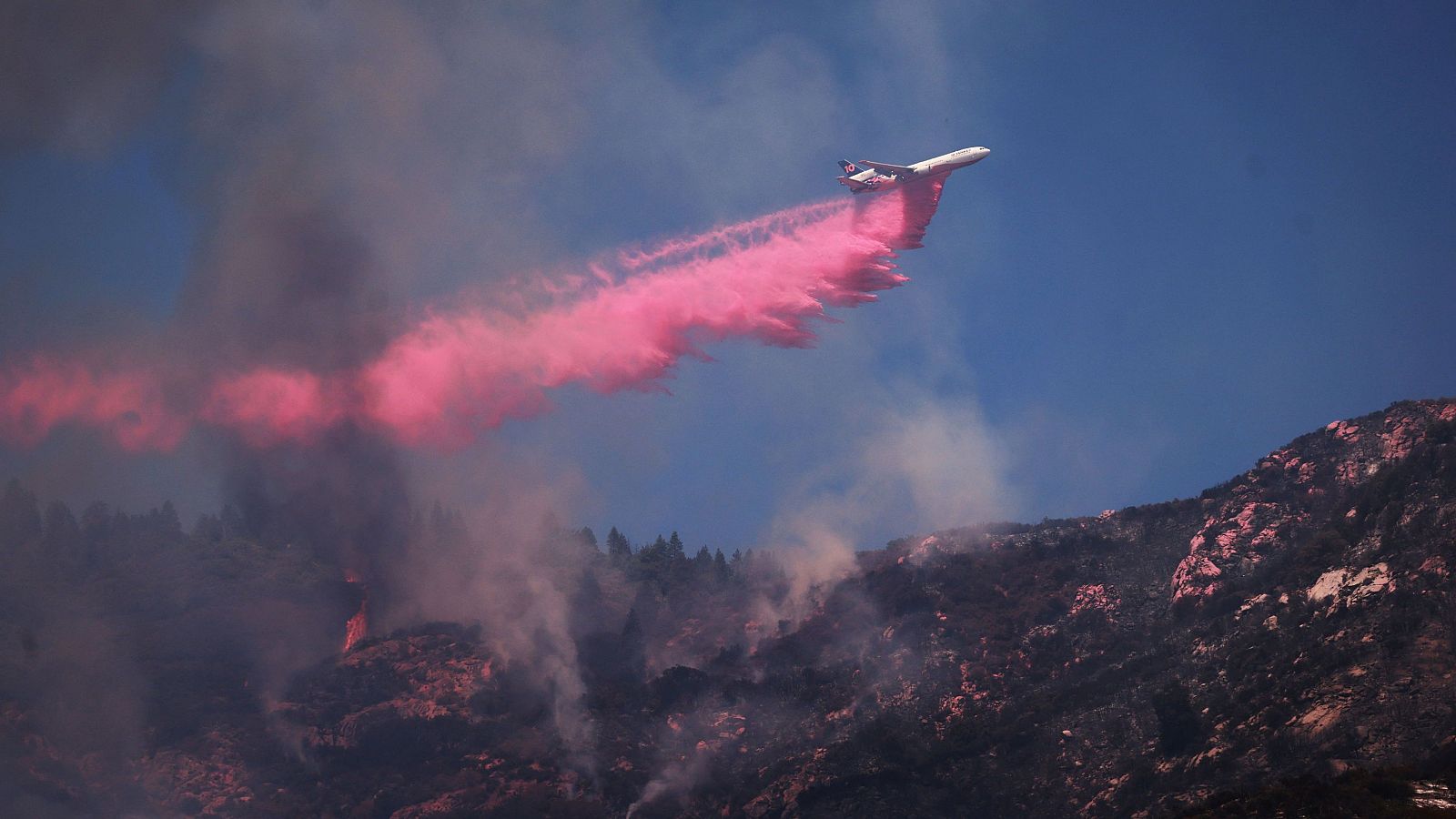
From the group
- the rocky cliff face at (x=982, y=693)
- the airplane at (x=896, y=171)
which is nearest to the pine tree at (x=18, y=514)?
the rocky cliff face at (x=982, y=693)

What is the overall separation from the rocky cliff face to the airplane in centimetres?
4953

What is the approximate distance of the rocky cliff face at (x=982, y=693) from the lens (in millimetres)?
96938

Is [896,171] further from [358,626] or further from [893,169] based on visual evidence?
[358,626]

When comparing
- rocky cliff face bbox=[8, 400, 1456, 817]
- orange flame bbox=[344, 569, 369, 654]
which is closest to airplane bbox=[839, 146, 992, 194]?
rocky cliff face bbox=[8, 400, 1456, 817]

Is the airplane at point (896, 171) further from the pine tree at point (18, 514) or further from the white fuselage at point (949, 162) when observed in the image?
the pine tree at point (18, 514)

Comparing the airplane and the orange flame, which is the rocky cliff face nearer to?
the orange flame

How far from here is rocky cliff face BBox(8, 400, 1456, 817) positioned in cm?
9694

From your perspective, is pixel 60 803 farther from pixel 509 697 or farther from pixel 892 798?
pixel 892 798

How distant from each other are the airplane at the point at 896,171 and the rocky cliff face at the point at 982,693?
49533 millimetres

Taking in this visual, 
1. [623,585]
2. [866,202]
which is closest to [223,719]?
[623,585]

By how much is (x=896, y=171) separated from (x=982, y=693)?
180 ft

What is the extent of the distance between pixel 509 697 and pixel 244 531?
6269 cm

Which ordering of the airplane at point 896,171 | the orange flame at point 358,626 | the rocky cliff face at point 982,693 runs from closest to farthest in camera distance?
1. the rocky cliff face at point 982,693
2. the airplane at point 896,171
3. the orange flame at point 358,626

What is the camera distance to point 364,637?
160125mm
